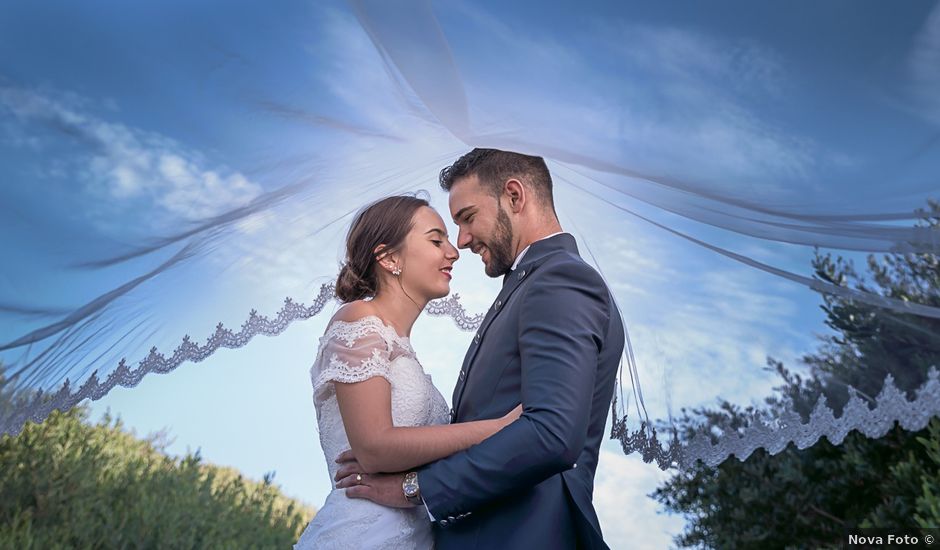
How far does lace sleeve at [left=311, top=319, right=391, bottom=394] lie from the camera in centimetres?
232

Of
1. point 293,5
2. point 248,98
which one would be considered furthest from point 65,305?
point 293,5

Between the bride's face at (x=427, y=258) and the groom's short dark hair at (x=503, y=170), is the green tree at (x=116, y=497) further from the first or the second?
the groom's short dark hair at (x=503, y=170)

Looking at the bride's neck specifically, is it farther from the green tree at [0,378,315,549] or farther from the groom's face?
the green tree at [0,378,315,549]

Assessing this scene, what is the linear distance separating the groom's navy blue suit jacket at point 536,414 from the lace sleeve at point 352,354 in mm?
226

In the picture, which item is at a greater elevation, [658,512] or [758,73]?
[758,73]

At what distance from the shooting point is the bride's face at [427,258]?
2.68m

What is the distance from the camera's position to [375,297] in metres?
2.71

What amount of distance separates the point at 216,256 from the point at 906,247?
2150mm

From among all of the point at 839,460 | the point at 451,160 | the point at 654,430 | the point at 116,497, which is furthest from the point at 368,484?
the point at 116,497

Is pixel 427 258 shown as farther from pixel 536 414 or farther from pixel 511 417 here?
pixel 536 414

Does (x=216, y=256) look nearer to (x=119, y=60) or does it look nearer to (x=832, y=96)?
(x=119, y=60)

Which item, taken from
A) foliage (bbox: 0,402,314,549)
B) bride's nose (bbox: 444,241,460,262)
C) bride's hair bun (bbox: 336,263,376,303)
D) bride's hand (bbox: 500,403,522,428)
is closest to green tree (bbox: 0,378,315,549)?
foliage (bbox: 0,402,314,549)

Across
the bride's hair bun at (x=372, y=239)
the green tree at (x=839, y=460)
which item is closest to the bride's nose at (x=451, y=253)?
the bride's hair bun at (x=372, y=239)

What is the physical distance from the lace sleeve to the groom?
22 cm
